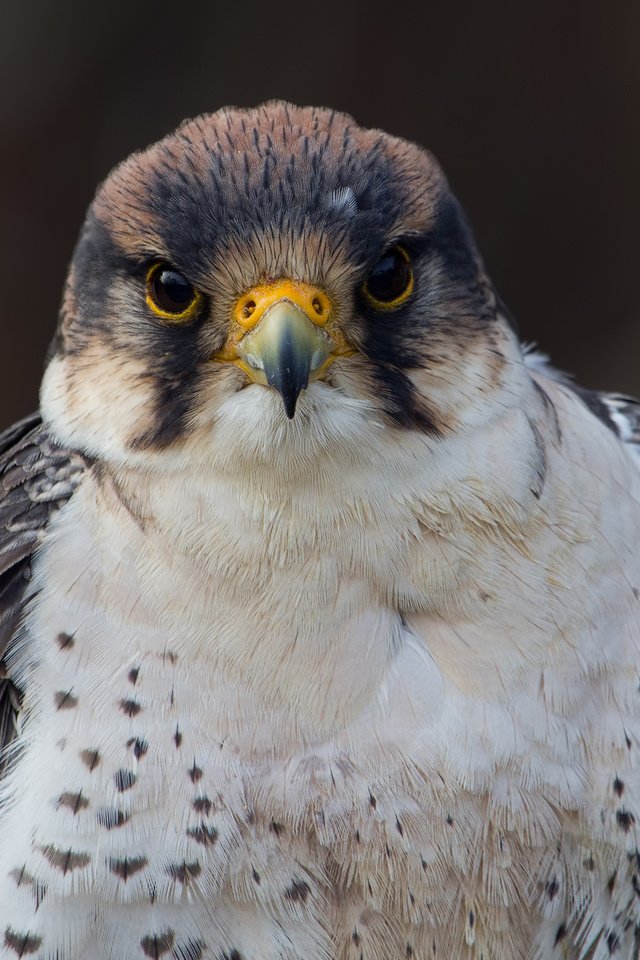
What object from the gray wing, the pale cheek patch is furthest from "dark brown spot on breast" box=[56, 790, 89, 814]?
the pale cheek patch

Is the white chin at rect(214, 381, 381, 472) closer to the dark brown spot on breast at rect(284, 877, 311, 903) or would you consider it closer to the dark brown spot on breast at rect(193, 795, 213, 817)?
the dark brown spot on breast at rect(193, 795, 213, 817)

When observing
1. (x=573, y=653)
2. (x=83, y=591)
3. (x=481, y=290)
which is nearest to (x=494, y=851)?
(x=573, y=653)

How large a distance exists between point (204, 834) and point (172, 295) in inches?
39.9

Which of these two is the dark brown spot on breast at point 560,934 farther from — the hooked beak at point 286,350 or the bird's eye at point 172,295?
the bird's eye at point 172,295

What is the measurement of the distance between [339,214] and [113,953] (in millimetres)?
1454

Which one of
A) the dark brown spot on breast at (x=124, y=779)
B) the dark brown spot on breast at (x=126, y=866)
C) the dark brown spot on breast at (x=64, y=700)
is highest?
the dark brown spot on breast at (x=64, y=700)

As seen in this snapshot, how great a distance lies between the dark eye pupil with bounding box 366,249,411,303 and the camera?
2.56 metres

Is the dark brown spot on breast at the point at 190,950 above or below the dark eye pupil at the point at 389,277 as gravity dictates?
below

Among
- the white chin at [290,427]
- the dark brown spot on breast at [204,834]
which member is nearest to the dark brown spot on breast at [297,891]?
the dark brown spot on breast at [204,834]

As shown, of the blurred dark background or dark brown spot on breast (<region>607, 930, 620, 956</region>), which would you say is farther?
the blurred dark background

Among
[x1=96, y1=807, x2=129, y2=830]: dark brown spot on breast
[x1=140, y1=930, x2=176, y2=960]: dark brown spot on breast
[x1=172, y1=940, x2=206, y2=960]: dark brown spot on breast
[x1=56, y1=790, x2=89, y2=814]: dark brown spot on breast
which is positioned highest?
[x1=56, y1=790, x2=89, y2=814]: dark brown spot on breast

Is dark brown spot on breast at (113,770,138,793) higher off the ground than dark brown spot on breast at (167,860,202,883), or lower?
higher

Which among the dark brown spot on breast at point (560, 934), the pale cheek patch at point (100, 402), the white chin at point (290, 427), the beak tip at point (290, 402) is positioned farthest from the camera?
the dark brown spot on breast at point (560, 934)

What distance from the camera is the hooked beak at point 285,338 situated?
2352 millimetres
